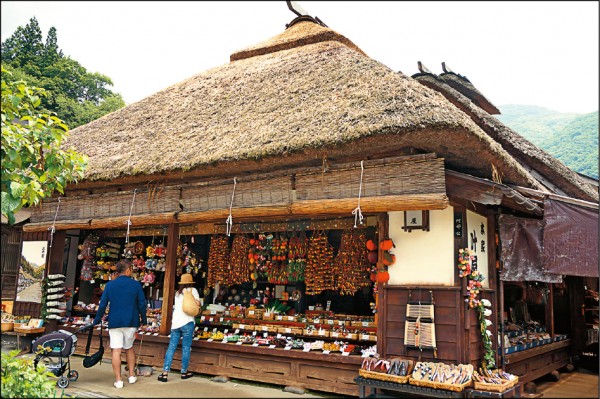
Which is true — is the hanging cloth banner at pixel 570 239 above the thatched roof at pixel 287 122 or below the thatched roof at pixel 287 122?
below

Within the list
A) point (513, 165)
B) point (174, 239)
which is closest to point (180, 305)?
point (174, 239)

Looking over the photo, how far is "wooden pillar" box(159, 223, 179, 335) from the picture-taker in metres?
7.95

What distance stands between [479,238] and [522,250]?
79 centimetres

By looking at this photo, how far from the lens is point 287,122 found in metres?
6.80

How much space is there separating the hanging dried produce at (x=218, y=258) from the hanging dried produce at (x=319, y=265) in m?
1.83

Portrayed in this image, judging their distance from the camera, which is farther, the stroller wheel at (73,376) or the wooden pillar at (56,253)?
the wooden pillar at (56,253)

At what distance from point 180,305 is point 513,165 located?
208 inches

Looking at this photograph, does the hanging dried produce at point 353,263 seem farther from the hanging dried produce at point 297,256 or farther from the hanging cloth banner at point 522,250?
the hanging cloth banner at point 522,250

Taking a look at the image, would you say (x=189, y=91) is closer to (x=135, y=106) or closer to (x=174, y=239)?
(x=135, y=106)

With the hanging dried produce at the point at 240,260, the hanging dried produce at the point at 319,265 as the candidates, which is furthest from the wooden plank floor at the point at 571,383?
the hanging dried produce at the point at 240,260

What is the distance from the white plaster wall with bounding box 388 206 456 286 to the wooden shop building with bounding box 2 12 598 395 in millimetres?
18

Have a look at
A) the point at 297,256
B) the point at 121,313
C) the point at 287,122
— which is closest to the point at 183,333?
the point at 121,313

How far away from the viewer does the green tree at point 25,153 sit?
15.8 ft

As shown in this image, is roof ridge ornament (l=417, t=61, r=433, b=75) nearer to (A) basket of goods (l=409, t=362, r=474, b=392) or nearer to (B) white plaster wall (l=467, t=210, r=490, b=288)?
(B) white plaster wall (l=467, t=210, r=490, b=288)
